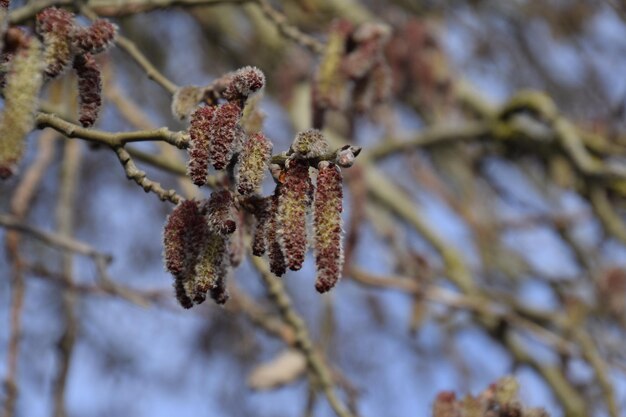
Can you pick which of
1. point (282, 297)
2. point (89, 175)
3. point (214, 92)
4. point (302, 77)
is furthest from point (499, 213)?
point (214, 92)

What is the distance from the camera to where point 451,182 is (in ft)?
19.6

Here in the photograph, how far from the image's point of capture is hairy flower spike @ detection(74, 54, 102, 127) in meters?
1.57

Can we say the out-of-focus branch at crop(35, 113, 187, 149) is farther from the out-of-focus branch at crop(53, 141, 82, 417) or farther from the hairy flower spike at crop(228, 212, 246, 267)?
the out-of-focus branch at crop(53, 141, 82, 417)

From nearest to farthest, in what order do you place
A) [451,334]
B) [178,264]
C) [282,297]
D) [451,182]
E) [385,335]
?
1. [178,264]
2. [282,297]
3. [451,334]
4. [451,182]
5. [385,335]

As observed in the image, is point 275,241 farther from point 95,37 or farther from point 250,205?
point 95,37

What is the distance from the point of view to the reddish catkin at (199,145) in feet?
4.58

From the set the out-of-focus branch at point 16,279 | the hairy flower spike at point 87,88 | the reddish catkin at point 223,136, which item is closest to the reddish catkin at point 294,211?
the reddish catkin at point 223,136

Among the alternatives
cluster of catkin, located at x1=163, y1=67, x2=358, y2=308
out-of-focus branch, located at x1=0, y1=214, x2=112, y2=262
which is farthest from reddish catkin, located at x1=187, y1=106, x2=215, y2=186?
out-of-focus branch, located at x1=0, y1=214, x2=112, y2=262

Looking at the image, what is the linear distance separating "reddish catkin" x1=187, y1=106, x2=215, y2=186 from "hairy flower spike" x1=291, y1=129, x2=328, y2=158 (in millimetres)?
143

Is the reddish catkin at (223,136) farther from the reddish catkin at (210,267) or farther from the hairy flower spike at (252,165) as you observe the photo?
the reddish catkin at (210,267)

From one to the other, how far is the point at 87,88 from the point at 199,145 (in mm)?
302

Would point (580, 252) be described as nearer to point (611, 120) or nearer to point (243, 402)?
point (611, 120)

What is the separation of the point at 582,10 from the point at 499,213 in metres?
2.12

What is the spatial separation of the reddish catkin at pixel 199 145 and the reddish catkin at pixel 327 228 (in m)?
0.19
